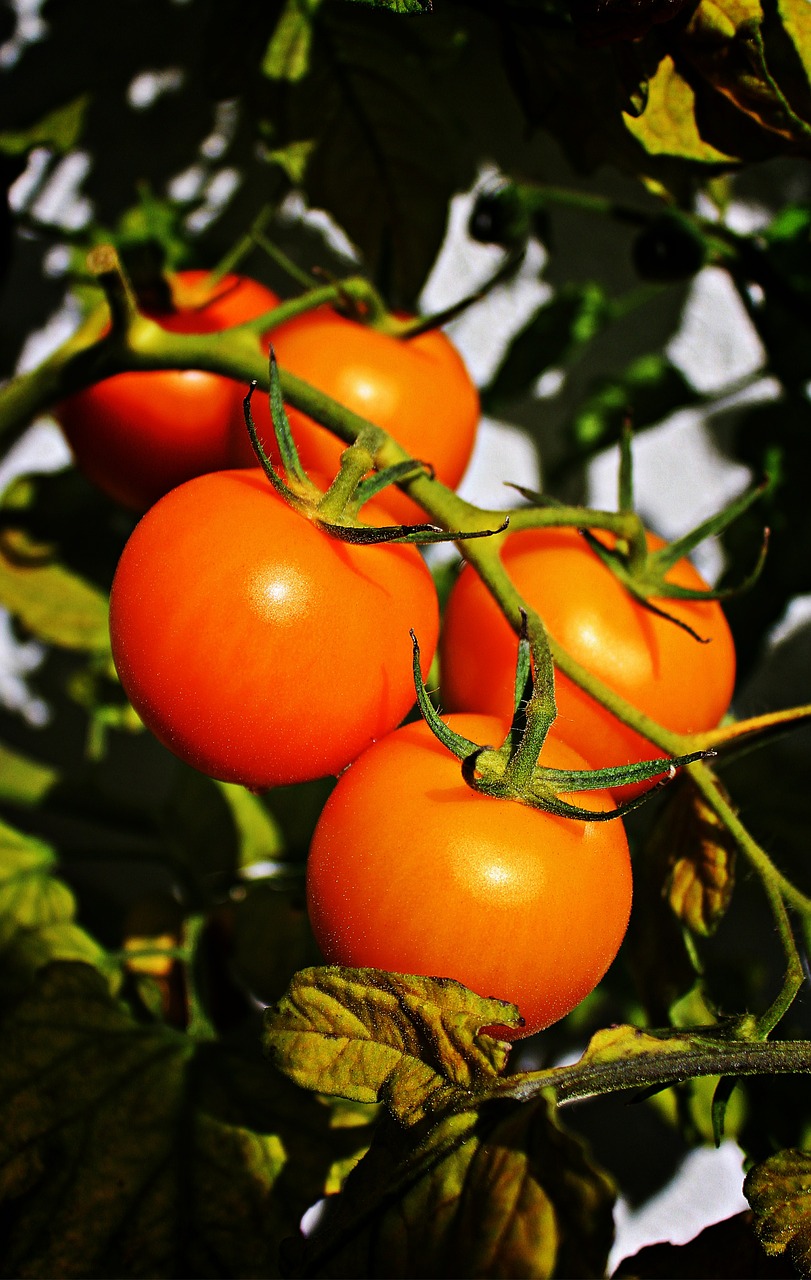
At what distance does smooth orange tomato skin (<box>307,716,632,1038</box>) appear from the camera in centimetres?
31

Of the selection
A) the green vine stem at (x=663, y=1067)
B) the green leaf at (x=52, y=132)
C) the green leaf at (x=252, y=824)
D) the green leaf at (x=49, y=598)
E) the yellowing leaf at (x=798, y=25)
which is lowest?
the green leaf at (x=252, y=824)

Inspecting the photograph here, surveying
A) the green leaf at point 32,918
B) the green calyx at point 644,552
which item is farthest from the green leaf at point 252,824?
the green calyx at point 644,552

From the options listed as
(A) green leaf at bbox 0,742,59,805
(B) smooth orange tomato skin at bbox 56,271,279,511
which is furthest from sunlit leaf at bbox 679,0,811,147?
(A) green leaf at bbox 0,742,59,805

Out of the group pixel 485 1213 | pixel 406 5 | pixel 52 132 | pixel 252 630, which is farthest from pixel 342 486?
pixel 52 132

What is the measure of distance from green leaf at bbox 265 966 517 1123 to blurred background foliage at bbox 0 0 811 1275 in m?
0.08

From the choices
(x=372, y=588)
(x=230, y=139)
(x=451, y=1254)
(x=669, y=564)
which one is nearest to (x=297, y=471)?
(x=372, y=588)

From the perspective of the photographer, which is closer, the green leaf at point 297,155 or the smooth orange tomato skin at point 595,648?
the smooth orange tomato skin at point 595,648

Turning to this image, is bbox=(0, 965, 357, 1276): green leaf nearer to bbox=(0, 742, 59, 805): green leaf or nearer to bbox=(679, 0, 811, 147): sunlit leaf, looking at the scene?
bbox=(0, 742, 59, 805): green leaf

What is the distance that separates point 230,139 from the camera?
0.69 meters

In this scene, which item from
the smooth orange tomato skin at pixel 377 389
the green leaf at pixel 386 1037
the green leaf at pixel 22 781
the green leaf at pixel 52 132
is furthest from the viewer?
the green leaf at pixel 22 781

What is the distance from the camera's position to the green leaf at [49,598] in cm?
62

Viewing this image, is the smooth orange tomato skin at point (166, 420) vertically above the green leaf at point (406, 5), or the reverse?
the green leaf at point (406, 5)

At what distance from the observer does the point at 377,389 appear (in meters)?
0.43

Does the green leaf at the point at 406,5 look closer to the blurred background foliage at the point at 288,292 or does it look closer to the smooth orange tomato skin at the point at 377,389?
the blurred background foliage at the point at 288,292
